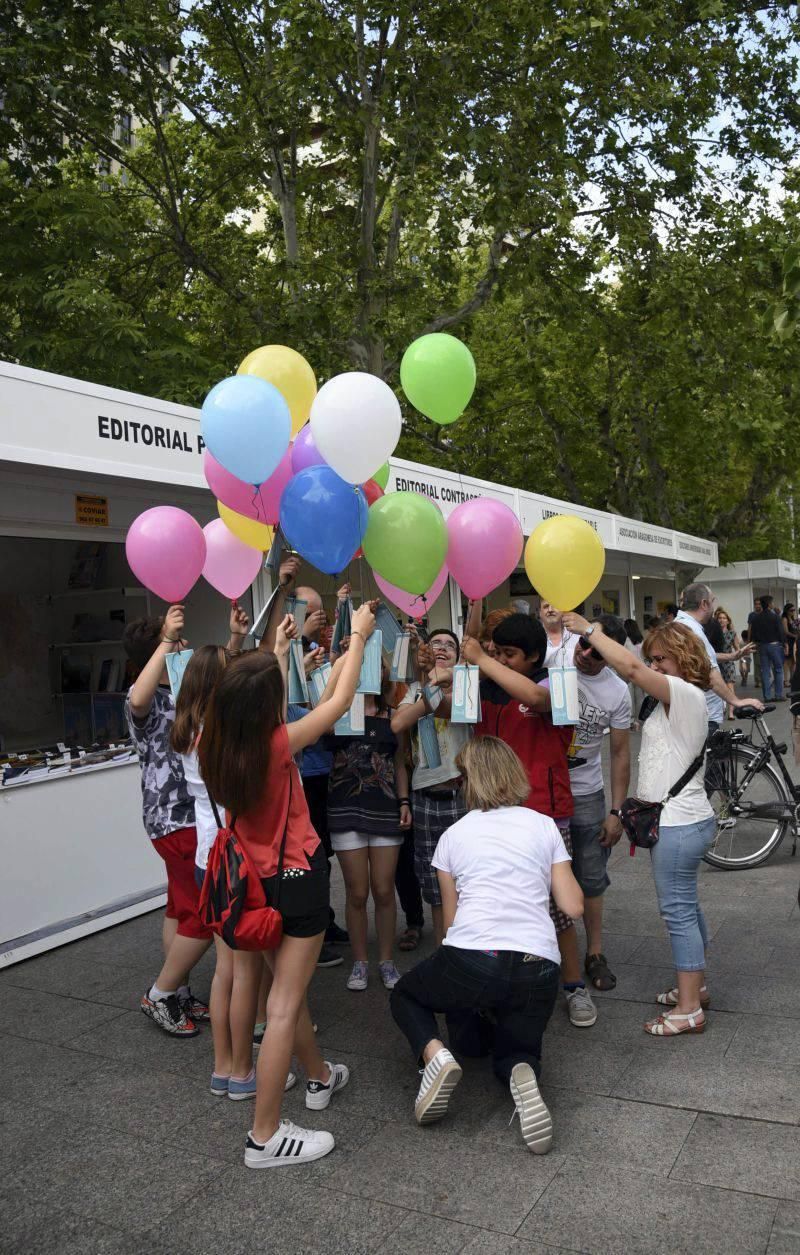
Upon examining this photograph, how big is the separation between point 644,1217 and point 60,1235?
63.0 inches

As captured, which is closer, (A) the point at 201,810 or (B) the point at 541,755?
(A) the point at 201,810

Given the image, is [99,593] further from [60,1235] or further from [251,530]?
[60,1235]

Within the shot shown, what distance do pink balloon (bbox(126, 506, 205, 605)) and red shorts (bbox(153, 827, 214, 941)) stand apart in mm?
1017

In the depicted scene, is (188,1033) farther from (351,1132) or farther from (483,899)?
(483,899)

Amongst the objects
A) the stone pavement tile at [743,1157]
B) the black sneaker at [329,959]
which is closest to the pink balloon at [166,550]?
the black sneaker at [329,959]

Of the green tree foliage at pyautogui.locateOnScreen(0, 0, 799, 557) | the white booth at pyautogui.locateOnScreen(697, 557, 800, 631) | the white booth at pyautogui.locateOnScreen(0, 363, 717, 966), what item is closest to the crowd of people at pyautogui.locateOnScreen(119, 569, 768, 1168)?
the white booth at pyautogui.locateOnScreen(0, 363, 717, 966)

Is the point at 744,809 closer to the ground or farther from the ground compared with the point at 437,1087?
farther from the ground

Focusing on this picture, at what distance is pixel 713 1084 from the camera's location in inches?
135

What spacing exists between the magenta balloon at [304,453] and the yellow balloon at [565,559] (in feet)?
3.18

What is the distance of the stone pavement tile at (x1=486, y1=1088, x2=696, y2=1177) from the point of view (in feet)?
9.79

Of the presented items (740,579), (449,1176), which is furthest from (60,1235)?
(740,579)

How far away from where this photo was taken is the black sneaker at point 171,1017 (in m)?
4.14

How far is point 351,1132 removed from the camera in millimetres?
3234

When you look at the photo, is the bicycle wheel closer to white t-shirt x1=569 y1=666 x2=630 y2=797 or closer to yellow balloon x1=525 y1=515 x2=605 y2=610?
white t-shirt x1=569 y1=666 x2=630 y2=797
